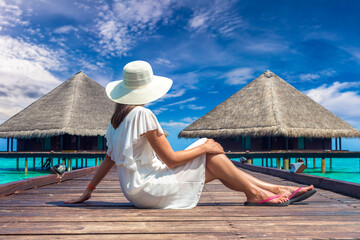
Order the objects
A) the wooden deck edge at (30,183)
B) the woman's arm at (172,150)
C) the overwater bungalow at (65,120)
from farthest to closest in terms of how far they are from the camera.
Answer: the overwater bungalow at (65,120), the wooden deck edge at (30,183), the woman's arm at (172,150)

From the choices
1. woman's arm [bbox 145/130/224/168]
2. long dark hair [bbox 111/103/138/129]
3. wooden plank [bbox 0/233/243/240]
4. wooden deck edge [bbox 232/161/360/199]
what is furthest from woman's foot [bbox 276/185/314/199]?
long dark hair [bbox 111/103/138/129]

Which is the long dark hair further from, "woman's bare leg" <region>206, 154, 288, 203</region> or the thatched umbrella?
the thatched umbrella

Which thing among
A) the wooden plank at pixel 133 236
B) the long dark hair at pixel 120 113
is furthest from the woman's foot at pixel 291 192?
the long dark hair at pixel 120 113

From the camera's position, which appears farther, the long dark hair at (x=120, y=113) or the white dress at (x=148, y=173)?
the long dark hair at (x=120, y=113)

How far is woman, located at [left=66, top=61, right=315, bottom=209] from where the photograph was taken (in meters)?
2.56

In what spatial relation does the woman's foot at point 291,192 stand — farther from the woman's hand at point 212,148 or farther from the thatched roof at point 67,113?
the thatched roof at point 67,113

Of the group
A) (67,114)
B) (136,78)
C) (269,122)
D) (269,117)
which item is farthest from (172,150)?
(67,114)

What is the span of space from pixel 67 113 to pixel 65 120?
2.74 ft

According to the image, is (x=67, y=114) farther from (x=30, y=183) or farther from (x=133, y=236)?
(x=133, y=236)

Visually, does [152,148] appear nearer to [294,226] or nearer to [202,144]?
[202,144]

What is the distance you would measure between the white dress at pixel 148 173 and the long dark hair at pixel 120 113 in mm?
48

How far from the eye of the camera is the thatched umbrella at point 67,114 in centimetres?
2155

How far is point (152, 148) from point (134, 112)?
32 centimetres

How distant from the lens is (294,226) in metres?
2.11
